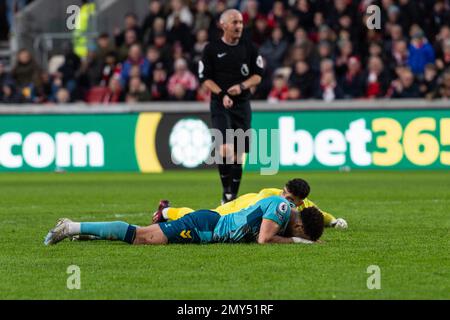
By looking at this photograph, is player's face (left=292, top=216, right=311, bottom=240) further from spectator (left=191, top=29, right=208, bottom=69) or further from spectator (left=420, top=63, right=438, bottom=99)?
spectator (left=191, top=29, right=208, bottom=69)

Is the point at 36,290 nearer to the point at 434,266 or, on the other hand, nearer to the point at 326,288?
the point at 326,288

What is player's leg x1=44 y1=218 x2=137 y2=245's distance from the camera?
1116cm

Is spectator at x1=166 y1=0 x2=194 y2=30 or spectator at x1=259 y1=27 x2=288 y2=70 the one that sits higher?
spectator at x1=166 y1=0 x2=194 y2=30

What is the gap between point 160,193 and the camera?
60.0 feet

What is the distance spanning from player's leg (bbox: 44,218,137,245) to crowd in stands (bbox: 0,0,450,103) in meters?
12.8

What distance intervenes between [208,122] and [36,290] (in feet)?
47.6

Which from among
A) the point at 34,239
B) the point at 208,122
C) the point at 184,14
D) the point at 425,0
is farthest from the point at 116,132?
the point at 34,239

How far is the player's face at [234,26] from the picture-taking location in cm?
1527

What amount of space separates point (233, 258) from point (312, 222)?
92cm

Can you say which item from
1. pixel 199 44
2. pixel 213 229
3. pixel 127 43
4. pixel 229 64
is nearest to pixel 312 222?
pixel 213 229

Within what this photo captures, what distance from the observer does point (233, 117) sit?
15.9 metres

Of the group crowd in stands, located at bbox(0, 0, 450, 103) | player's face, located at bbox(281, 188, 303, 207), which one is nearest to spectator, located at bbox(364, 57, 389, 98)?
crowd in stands, located at bbox(0, 0, 450, 103)

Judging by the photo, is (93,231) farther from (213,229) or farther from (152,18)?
(152,18)

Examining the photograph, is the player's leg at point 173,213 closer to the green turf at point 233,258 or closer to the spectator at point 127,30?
the green turf at point 233,258
